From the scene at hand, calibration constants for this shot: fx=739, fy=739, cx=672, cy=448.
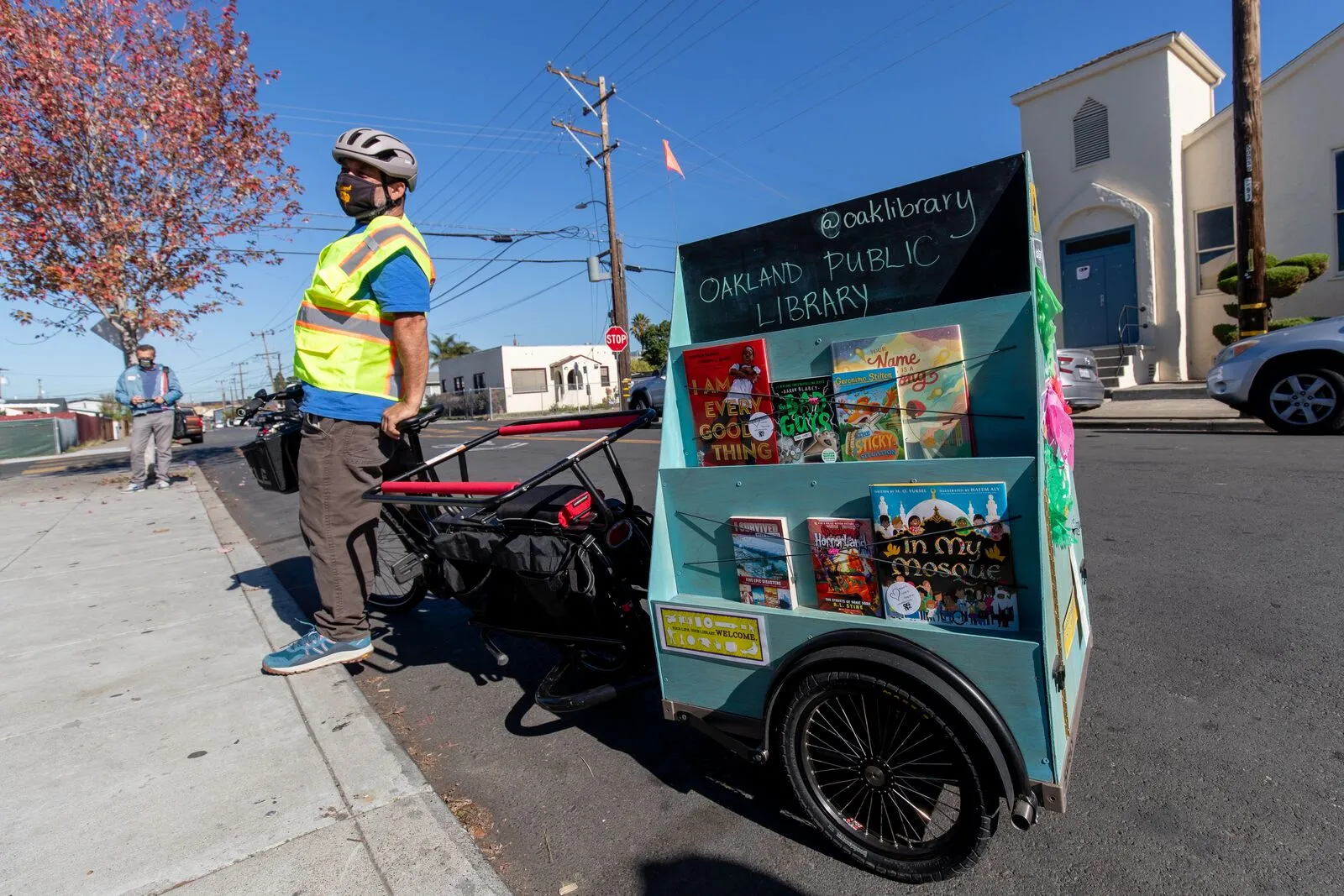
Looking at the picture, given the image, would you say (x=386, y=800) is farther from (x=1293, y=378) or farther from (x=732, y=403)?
(x=1293, y=378)

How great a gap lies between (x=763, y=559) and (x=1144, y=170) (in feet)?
53.7

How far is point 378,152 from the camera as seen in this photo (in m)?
3.16

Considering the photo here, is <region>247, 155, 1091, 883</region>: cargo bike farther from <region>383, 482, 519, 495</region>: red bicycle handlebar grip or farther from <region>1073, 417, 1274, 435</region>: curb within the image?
<region>1073, 417, 1274, 435</region>: curb

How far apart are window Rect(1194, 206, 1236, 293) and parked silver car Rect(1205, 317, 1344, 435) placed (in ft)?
24.7

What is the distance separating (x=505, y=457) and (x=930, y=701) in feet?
38.8

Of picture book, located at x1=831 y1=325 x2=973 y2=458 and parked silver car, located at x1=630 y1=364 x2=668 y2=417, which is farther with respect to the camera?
parked silver car, located at x1=630 y1=364 x2=668 y2=417

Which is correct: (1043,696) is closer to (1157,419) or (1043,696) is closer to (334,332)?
(334,332)

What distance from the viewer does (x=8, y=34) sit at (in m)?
9.77

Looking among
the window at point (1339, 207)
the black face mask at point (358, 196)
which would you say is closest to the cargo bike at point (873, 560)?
the black face mask at point (358, 196)

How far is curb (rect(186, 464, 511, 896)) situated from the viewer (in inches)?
80.5

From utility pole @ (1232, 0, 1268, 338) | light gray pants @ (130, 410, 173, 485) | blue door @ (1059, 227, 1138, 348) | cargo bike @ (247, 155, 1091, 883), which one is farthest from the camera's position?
blue door @ (1059, 227, 1138, 348)

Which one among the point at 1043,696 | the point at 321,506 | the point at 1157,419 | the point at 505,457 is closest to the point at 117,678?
the point at 321,506

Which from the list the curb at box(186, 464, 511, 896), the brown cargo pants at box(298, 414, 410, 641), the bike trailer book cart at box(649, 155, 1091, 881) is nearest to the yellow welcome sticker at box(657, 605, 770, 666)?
the bike trailer book cart at box(649, 155, 1091, 881)

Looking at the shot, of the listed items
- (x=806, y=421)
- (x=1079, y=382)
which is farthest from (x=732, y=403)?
(x=1079, y=382)
